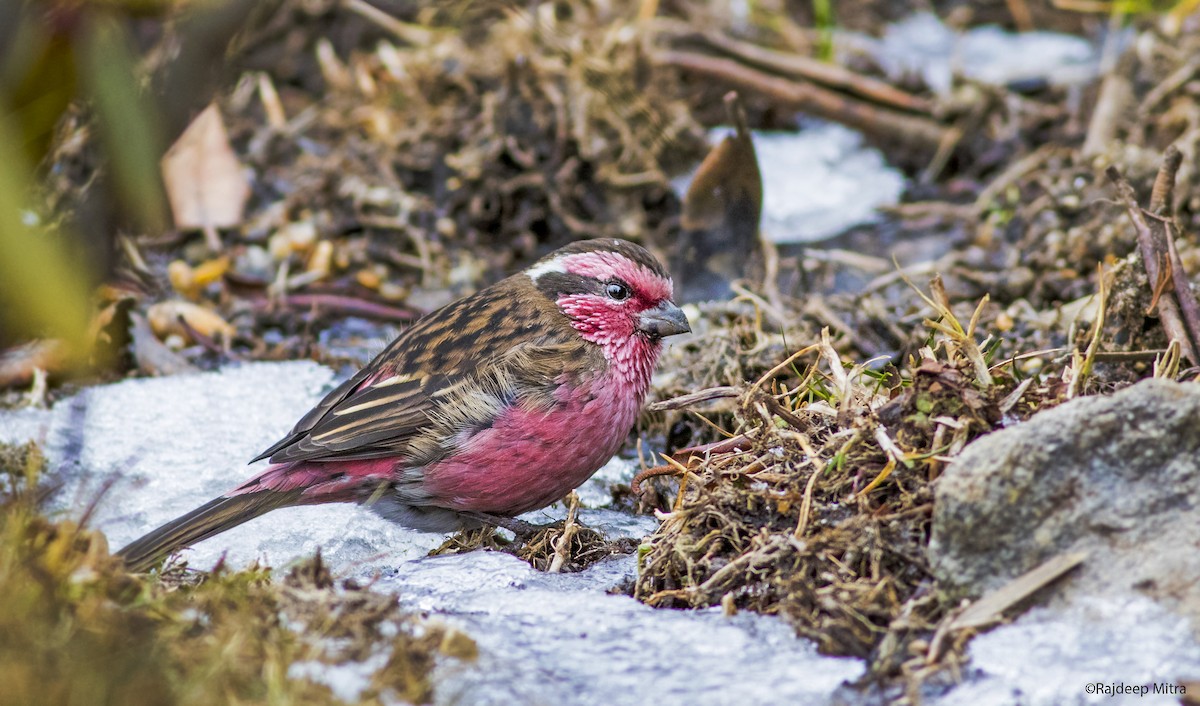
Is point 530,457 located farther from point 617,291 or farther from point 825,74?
point 825,74

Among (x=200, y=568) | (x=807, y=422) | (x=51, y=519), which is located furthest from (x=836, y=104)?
(x=51, y=519)

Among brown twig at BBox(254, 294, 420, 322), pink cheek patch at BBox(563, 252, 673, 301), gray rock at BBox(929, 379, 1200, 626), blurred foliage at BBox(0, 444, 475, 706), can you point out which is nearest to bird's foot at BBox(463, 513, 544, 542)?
pink cheek patch at BBox(563, 252, 673, 301)

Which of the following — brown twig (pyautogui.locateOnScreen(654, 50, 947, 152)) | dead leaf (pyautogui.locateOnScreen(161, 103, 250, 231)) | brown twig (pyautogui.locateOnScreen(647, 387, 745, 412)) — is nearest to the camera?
brown twig (pyautogui.locateOnScreen(647, 387, 745, 412))

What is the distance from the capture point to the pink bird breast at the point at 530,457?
4469mm

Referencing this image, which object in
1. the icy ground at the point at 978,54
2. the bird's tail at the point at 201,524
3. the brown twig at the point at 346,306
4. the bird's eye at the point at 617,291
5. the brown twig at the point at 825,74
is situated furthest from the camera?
the icy ground at the point at 978,54

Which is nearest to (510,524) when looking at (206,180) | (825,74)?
(206,180)

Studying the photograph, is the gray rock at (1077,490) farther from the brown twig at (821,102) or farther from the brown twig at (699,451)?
the brown twig at (821,102)

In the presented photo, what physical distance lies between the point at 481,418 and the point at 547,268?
2.78ft

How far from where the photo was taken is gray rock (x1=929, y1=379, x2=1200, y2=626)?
2.89m

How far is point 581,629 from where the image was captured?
3.17m

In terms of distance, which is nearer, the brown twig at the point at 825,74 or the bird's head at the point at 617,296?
the bird's head at the point at 617,296

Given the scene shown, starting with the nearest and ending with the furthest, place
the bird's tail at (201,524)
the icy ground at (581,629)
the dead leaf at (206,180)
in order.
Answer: the icy ground at (581,629), the bird's tail at (201,524), the dead leaf at (206,180)

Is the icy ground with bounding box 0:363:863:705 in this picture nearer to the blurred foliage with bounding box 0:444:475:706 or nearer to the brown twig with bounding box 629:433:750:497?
the blurred foliage with bounding box 0:444:475:706

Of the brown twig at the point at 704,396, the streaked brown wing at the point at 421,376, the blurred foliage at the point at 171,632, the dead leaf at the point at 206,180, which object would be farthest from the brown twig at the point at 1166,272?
the dead leaf at the point at 206,180
